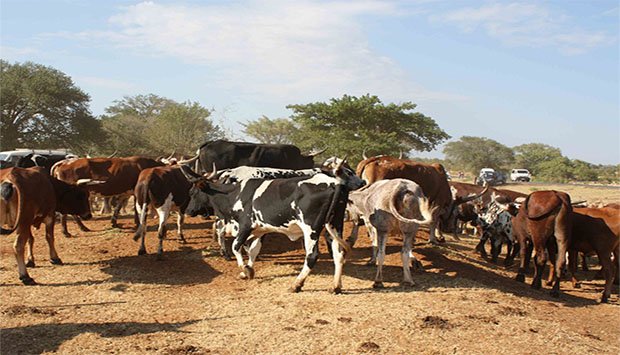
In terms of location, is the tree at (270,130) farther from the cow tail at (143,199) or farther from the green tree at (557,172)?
the cow tail at (143,199)

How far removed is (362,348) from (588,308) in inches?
206

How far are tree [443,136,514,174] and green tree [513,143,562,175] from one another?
2886 mm

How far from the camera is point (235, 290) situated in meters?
8.82

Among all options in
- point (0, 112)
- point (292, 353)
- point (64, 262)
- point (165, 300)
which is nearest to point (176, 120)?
point (0, 112)

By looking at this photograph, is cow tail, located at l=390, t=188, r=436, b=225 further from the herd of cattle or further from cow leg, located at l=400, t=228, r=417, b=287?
cow leg, located at l=400, t=228, r=417, b=287

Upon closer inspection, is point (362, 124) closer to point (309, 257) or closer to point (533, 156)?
point (309, 257)

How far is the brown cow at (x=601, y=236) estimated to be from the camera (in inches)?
394

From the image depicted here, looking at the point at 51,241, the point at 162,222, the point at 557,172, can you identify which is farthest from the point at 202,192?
the point at 557,172

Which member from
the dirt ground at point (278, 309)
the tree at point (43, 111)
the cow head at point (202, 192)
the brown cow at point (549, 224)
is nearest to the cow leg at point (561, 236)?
the brown cow at point (549, 224)

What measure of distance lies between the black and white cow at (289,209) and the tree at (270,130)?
42060 mm

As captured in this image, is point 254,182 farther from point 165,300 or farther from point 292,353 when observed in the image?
point 292,353

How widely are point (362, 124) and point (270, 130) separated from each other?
65.8ft

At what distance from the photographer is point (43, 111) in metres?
32.9

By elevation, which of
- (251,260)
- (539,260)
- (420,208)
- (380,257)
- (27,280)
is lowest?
(27,280)
